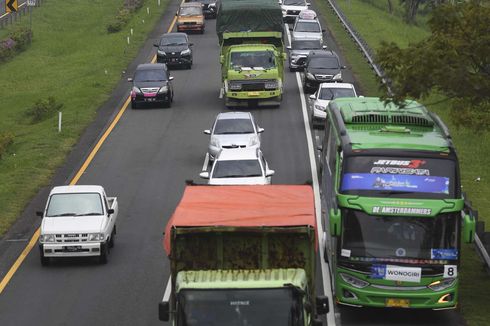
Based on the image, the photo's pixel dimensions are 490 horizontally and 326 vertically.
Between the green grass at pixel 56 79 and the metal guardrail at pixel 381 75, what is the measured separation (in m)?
11.8

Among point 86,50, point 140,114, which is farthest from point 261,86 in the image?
point 86,50

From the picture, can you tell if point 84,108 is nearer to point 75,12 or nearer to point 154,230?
point 154,230

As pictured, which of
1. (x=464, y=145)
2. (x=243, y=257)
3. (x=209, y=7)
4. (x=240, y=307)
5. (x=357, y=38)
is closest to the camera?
(x=240, y=307)

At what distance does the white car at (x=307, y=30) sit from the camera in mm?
60250

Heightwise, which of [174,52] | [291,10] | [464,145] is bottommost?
[291,10]

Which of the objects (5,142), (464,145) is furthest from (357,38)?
(5,142)

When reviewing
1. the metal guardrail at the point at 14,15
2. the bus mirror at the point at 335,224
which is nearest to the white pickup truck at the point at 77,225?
the bus mirror at the point at 335,224

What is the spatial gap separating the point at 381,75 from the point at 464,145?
412 cm

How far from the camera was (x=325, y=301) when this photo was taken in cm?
1611

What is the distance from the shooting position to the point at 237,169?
3225 cm

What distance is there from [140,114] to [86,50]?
22.5 metres

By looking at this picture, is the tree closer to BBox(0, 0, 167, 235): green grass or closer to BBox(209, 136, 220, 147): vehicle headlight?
BBox(0, 0, 167, 235): green grass

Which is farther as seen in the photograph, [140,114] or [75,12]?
[75,12]

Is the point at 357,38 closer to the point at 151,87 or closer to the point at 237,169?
the point at 151,87
